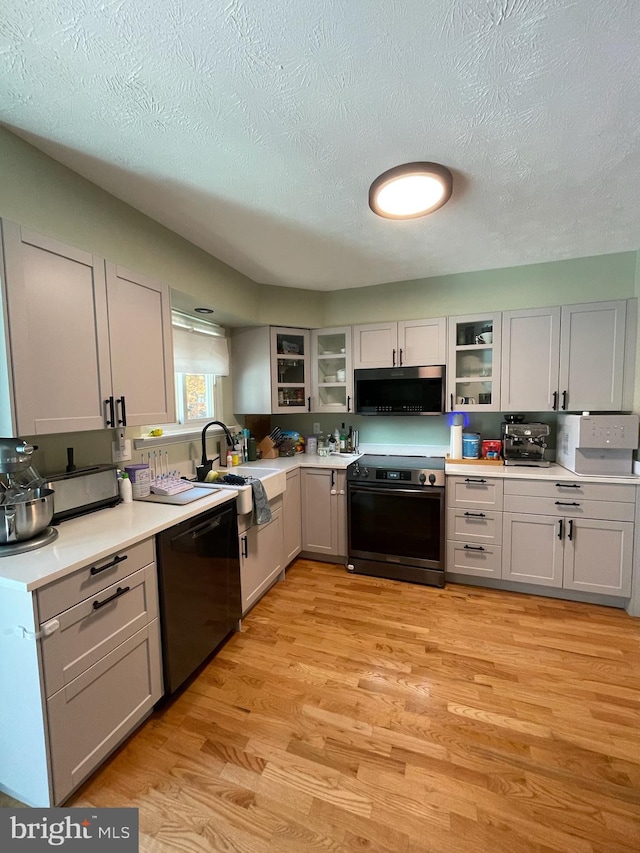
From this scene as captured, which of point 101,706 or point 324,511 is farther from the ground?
point 324,511

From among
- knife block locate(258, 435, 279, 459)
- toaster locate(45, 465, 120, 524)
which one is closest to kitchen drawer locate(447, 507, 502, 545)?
knife block locate(258, 435, 279, 459)

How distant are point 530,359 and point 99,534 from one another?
3.07m

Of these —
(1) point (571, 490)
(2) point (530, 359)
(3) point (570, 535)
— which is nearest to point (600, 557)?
(3) point (570, 535)

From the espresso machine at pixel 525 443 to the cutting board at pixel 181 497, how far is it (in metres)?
2.32

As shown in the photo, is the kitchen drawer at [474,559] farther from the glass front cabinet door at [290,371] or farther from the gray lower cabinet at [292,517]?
the glass front cabinet door at [290,371]

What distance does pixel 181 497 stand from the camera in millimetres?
1923

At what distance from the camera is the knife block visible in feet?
10.7

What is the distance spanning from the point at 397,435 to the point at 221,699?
8.22ft

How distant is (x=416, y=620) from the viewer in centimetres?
224

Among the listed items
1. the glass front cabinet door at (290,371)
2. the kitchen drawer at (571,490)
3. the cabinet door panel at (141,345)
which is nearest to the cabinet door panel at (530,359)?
the kitchen drawer at (571,490)

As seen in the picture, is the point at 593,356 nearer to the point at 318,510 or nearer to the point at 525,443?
the point at 525,443

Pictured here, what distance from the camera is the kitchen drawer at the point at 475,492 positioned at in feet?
8.30

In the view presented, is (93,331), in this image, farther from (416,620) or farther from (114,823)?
(416,620)

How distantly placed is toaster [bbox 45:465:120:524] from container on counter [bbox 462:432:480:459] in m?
2.64
